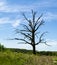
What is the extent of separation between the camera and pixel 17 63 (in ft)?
56.4

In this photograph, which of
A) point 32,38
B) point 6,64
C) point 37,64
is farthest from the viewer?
point 32,38

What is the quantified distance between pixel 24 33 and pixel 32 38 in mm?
1677

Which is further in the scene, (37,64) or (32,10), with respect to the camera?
(32,10)

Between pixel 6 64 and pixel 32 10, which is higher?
pixel 32 10

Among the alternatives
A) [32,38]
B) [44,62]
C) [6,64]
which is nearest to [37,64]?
[44,62]

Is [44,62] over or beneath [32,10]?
beneath

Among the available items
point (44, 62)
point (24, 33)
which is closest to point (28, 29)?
point (24, 33)

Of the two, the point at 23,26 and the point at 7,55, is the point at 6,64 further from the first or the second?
the point at 23,26

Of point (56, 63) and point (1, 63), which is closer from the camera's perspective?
point (1, 63)

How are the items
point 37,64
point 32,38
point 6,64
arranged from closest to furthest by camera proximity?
point 6,64
point 37,64
point 32,38

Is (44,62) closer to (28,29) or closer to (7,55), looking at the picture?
(7,55)

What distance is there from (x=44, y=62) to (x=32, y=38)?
26.2 meters

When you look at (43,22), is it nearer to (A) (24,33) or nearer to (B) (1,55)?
(A) (24,33)

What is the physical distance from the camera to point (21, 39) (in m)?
46.7
